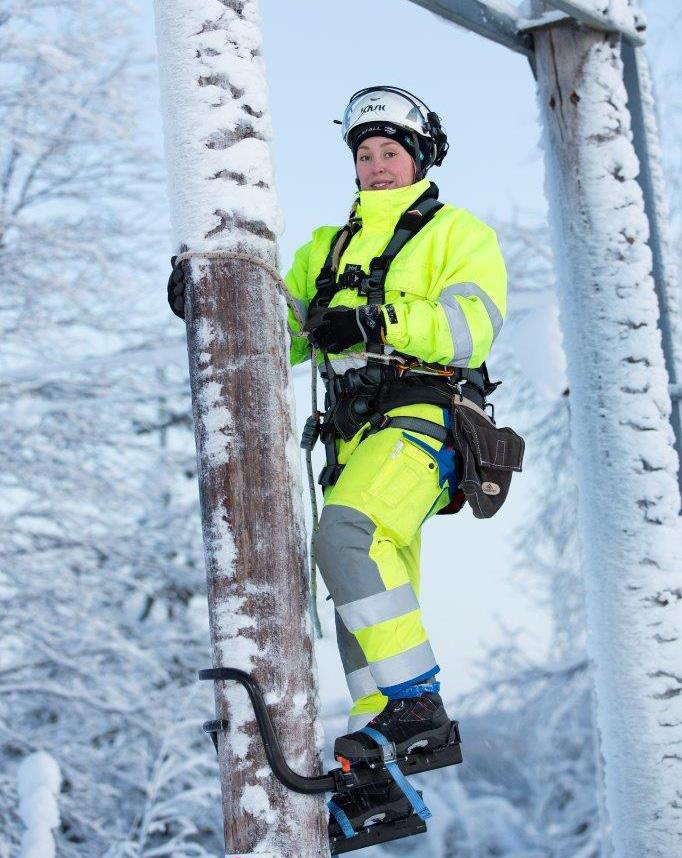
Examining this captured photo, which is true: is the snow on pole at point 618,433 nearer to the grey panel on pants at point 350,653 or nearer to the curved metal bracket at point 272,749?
the grey panel on pants at point 350,653

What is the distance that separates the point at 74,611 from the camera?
9086 mm

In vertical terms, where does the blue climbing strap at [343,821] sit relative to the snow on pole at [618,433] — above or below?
below

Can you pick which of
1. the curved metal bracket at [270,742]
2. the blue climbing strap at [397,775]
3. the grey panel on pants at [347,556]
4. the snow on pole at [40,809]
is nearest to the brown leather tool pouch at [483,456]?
the grey panel on pants at [347,556]

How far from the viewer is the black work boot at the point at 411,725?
2664 mm

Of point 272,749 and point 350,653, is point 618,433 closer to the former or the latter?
point 350,653

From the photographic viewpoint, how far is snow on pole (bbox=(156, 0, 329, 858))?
2367mm

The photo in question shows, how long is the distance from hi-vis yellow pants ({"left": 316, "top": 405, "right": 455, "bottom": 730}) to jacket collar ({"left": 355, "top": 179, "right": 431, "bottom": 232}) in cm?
59

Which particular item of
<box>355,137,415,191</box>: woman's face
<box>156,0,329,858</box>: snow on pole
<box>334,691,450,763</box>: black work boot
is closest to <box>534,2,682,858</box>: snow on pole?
<box>355,137,415,191</box>: woman's face

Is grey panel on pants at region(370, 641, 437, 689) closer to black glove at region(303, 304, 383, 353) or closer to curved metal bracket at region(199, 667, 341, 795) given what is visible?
curved metal bracket at region(199, 667, 341, 795)

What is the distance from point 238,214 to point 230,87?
1.03 ft

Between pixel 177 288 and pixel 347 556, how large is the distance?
0.78 metres

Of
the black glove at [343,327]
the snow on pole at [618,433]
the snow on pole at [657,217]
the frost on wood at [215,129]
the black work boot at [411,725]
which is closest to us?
the frost on wood at [215,129]

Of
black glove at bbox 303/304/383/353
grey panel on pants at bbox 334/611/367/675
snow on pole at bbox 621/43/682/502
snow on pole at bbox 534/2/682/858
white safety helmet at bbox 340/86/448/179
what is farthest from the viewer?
snow on pole at bbox 621/43/682/502

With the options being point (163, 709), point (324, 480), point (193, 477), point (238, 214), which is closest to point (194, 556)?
point (193, 477)
